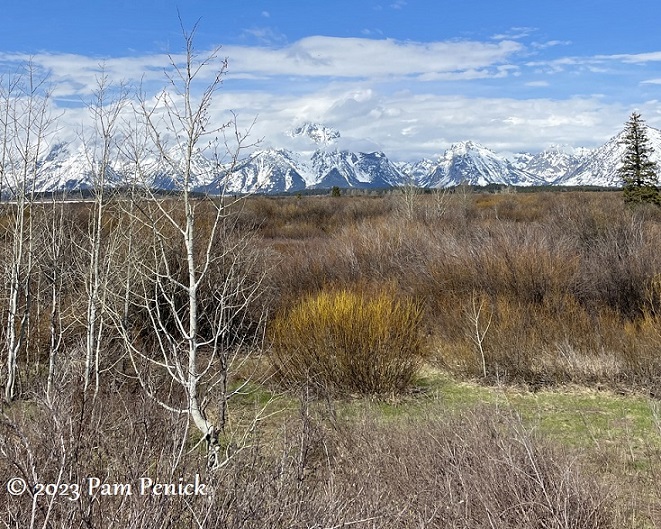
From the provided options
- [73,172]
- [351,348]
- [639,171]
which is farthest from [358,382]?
[639,171]

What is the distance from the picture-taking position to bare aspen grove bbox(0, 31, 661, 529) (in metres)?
2.98

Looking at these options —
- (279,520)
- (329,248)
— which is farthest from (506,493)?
(329,248)

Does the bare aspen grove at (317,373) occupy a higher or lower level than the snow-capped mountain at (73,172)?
lower

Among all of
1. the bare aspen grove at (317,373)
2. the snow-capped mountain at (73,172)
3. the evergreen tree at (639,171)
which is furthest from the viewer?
the evergreen tree at (639,171)

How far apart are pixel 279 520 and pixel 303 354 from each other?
5555mm

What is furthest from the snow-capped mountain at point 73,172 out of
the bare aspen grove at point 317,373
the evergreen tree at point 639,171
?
the evergreen tree at point 639,171

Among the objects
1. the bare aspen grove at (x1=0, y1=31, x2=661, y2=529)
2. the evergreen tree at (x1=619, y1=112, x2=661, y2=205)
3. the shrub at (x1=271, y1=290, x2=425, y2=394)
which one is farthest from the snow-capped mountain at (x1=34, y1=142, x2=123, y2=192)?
the evergreen tree at (x1=619, y1=112, x2=661, y2=205)

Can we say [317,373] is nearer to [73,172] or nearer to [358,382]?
[358,382]

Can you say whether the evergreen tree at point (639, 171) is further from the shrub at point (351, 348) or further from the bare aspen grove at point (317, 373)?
the shrub at point (351, 348)

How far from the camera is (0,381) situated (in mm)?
6828

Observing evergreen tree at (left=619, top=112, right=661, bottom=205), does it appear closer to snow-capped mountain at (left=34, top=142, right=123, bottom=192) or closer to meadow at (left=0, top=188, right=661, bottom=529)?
meadow at (left=0, top=188, right=661, bottom=529)

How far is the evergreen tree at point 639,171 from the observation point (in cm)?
3444

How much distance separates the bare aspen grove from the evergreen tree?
2038cm

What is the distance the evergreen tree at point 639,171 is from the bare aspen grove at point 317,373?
20.4m
